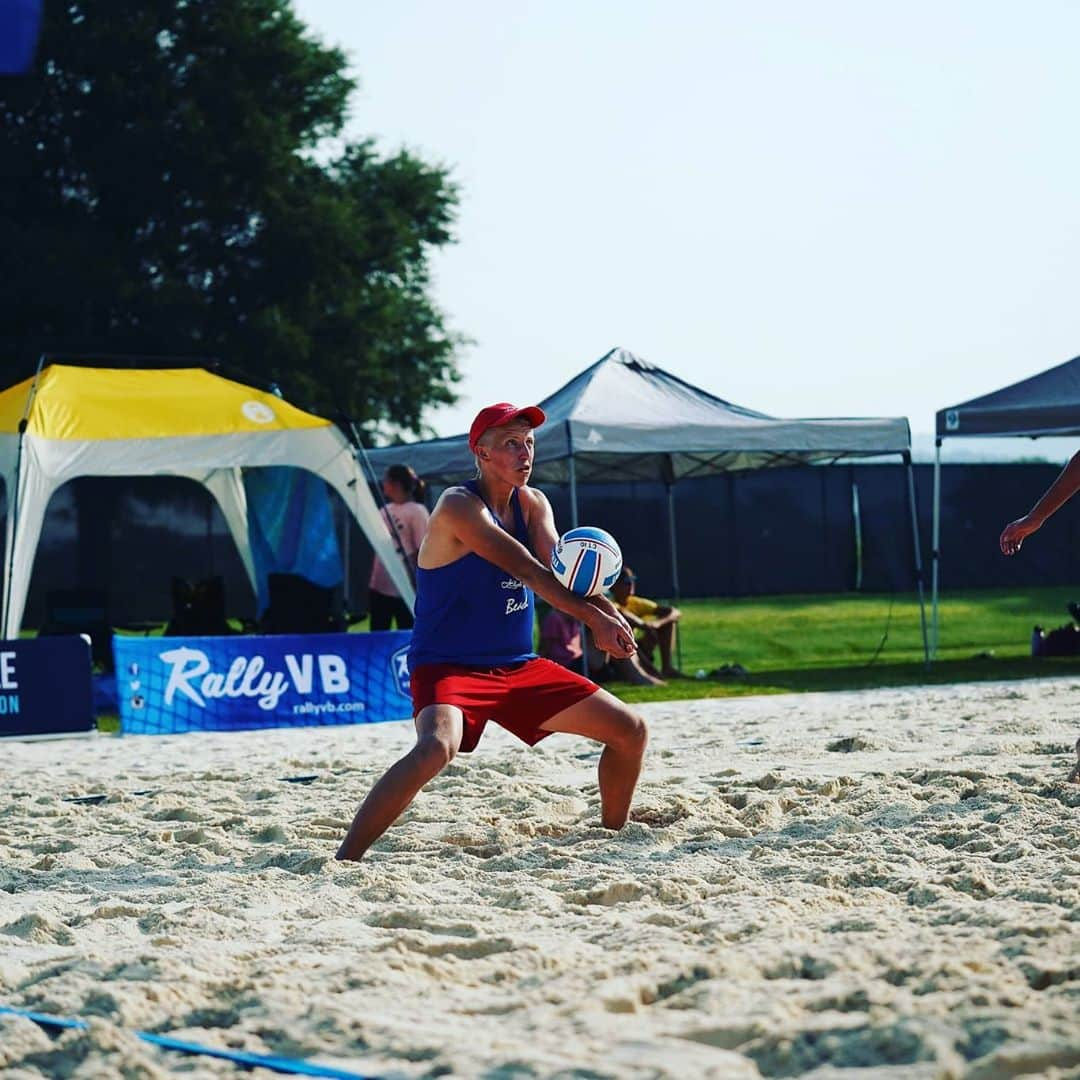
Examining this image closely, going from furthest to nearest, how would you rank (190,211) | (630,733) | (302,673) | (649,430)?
1. (190,211)
2. (649,430)
3. (302,673)
4. (630,733)

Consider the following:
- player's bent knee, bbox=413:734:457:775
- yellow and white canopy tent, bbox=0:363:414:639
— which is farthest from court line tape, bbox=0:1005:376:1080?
yellow and white canopy tent, bbox=0:363:414:639

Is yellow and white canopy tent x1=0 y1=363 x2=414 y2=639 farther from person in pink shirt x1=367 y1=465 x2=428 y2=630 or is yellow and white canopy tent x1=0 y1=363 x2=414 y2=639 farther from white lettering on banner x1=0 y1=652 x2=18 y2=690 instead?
white lettering on banner x1=0 y1=652 x2=18 y2=690

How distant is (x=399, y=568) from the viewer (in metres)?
11.5

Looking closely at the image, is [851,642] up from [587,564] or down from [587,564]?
down

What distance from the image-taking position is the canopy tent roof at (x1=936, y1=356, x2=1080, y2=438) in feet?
41.9

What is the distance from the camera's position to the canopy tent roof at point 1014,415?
1277 cm

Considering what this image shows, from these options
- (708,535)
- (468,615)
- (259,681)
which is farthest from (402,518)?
(708,535)

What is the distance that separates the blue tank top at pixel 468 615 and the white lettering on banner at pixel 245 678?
200 inches

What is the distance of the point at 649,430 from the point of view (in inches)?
480

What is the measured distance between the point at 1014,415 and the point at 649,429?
2.99 metres

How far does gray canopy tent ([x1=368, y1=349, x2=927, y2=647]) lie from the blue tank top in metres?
6.37

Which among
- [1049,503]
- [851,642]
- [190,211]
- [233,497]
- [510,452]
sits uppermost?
[190,211]

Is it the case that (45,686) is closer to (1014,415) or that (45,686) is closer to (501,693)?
(501,693)

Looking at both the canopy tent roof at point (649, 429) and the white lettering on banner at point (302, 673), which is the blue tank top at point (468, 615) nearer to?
the white lettering on banner at point (302, 673)
